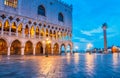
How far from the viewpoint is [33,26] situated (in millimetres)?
39875

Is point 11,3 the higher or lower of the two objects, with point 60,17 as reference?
higher

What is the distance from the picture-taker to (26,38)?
123 feet

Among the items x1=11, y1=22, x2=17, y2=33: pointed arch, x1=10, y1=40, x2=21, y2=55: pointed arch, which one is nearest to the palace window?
x1=11, y1=22, x2=17, y2=33: pointed arch

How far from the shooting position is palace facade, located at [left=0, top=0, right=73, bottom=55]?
34.0 m

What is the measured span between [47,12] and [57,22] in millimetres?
5015

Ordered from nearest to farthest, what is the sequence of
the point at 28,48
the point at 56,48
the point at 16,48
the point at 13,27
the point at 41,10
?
the point at 13,27, the point at 16,48, the point at 28,48, the point at 41,10, the point at 56,48

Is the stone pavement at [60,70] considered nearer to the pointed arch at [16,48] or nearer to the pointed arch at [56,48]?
the pointed arch at [16,48]

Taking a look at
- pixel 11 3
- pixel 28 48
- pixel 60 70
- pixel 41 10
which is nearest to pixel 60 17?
pixel 41 10

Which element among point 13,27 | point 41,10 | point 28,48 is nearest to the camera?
point 13,27

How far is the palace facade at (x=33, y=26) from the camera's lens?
34.0 meters

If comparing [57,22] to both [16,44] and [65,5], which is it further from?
[16,44]

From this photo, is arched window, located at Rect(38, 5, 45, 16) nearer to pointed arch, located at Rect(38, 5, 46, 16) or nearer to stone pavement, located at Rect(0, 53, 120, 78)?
pointed arch, located at Rect(38, 5, 46, 16)

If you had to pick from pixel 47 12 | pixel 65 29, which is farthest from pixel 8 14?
pixel 65 29

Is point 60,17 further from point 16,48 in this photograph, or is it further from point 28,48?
point 16,48
